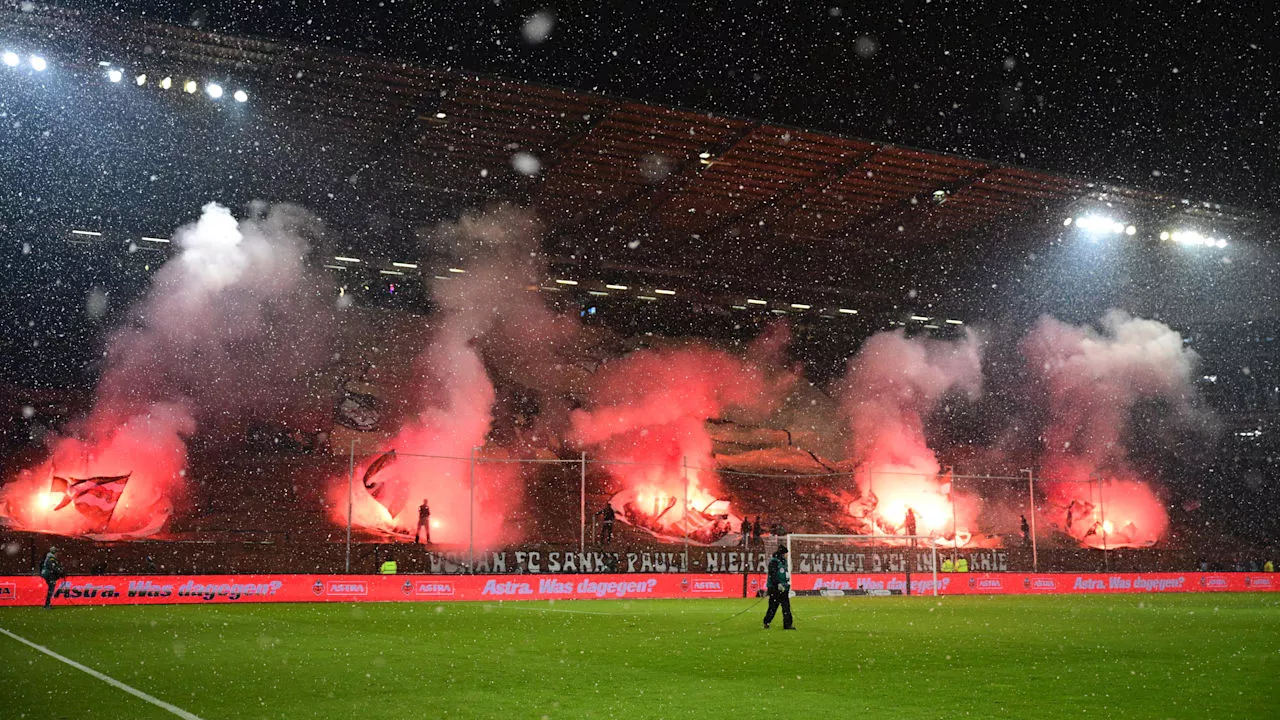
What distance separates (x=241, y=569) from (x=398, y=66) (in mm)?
17797

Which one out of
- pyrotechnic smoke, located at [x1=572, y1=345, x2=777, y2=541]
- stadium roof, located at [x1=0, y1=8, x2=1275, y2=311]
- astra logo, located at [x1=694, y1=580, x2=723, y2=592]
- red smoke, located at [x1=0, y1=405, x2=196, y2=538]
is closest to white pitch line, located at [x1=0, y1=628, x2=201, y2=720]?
astra logo, located at [x1=694, y1=580, x2=723, y2=592]

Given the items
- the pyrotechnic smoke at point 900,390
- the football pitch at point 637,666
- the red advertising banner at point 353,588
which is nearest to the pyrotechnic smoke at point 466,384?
the red advertising banner at point 353,588

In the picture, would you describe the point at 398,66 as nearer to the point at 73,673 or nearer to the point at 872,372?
the point at 73,673

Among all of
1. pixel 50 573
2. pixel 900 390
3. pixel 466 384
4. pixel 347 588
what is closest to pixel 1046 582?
pixel 900 390

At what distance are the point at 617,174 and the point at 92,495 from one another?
2360cm

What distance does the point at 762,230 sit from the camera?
51156 millimetres

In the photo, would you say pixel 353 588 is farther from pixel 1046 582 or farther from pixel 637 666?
pixel 1046 582

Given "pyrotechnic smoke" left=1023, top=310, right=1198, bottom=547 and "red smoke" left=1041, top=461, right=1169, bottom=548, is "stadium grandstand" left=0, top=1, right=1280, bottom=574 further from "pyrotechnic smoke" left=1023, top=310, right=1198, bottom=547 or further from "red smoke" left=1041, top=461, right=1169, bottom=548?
"pyrotechnic smoke" left=1023, top=310, right=1198, bottom=547

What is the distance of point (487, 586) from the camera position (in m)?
32.3

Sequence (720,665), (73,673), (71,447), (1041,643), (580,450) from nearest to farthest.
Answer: (73,673), (720,665), (1041,643), (71,447), (580,450)

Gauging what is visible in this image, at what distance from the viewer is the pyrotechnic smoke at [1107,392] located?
58594 millimetres

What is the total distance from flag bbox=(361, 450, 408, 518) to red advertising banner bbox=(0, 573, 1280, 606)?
1676 centimetres

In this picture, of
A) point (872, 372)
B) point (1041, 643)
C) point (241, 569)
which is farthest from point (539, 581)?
point (872, 372)

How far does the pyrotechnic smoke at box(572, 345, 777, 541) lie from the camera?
2112 inches
